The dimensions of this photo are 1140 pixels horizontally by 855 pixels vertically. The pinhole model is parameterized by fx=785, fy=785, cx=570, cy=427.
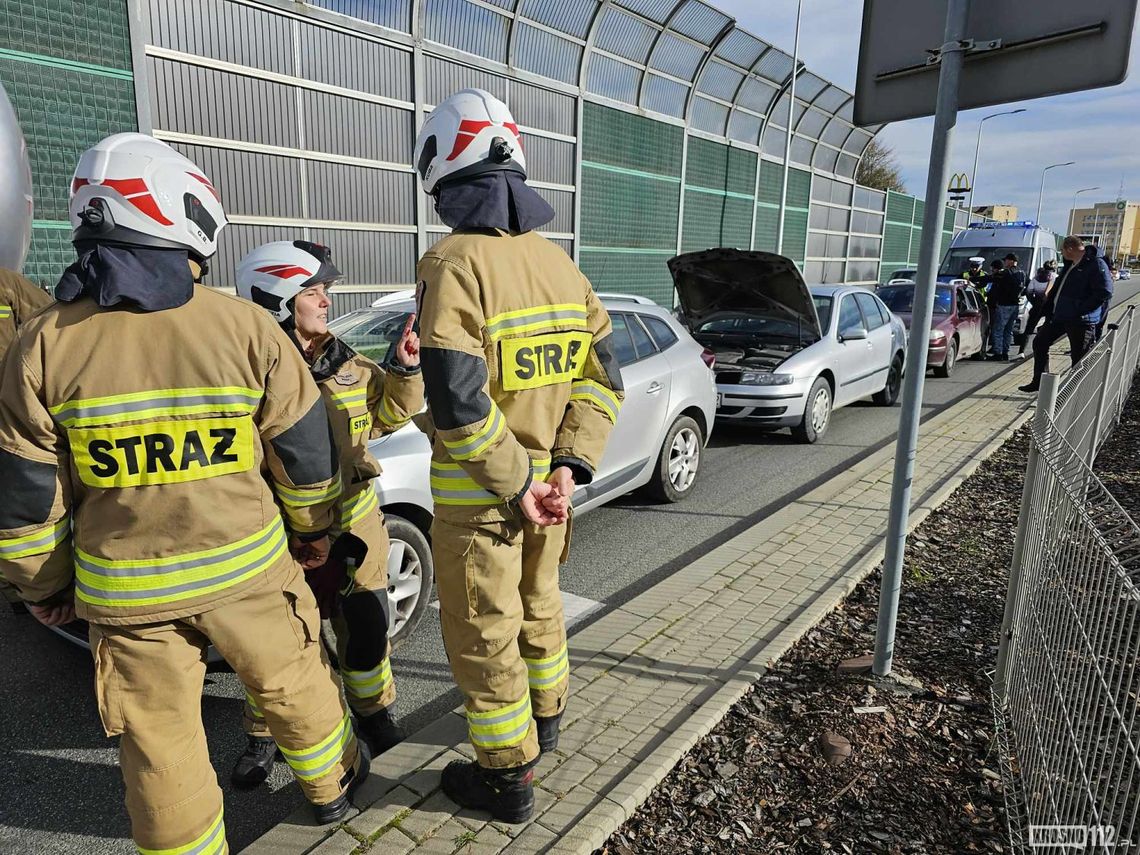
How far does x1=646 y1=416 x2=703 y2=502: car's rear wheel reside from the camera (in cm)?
593

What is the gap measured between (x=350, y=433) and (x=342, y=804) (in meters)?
1.20

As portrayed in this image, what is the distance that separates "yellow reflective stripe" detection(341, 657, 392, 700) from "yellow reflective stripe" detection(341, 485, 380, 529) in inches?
20.8

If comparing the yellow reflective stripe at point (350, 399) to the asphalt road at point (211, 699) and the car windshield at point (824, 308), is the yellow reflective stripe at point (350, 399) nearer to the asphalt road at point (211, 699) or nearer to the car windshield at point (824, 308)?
the asphalt road at point (211, 699)

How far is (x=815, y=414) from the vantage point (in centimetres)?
826

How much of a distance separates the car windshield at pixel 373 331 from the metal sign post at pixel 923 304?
8.94ft

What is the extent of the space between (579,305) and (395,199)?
9.44 meters

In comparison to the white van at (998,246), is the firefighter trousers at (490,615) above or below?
below

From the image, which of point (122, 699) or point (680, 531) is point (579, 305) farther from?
point (680, 531)

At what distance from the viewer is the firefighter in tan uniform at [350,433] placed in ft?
9.02

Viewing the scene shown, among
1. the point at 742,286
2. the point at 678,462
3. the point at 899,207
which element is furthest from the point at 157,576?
the point at 899,207

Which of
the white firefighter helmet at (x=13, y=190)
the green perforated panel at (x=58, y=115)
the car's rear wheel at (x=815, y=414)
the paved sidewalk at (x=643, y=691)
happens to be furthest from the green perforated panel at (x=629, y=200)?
the white firefighter helmet at (x=13, y=190)

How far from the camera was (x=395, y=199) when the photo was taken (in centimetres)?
1115

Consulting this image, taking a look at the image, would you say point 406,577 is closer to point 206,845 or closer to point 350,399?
point 350,399

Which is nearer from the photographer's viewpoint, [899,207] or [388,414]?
[388,414]
